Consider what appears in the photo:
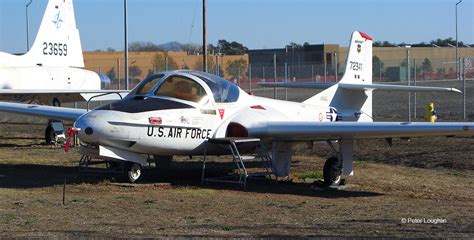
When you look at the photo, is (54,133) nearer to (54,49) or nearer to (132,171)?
(54,49)

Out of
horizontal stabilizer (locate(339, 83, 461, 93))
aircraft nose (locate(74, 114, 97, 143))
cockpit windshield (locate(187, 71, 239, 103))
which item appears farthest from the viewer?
horizontal stabilizer (locate(339, 83, 461, 93))

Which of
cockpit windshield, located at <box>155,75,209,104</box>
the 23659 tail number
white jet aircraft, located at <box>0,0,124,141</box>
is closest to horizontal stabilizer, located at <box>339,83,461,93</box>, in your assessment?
cockpit windshield, located at <box>155,75,209,104</box>

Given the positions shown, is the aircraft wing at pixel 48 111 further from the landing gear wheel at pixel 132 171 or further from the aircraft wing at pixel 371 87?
the aircraft wing at pixel 371 87

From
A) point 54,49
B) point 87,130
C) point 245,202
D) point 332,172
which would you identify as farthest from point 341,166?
point 54,49

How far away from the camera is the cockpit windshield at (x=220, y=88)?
13945mm

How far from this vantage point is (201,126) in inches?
531

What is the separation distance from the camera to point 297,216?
9750 mm

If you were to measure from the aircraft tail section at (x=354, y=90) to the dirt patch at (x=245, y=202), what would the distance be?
112cm

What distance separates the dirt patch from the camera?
28.1 ft

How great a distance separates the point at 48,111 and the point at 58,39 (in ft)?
36.0

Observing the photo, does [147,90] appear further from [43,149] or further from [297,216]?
[43,149]

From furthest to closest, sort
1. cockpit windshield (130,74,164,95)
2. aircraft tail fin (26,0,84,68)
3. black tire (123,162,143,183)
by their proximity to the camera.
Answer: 1. aircraft tail fin (26,0,84,68)
2. cockpit windshield (130,74,164,95)
3. black tire (123,162,143,183)

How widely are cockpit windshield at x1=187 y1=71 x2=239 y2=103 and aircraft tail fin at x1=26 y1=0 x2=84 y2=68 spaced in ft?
44.3

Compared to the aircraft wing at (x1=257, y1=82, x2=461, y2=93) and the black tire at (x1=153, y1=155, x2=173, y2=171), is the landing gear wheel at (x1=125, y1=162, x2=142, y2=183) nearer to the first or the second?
the black tire at (x1=153, y1=155, x2=173, y2=171)
